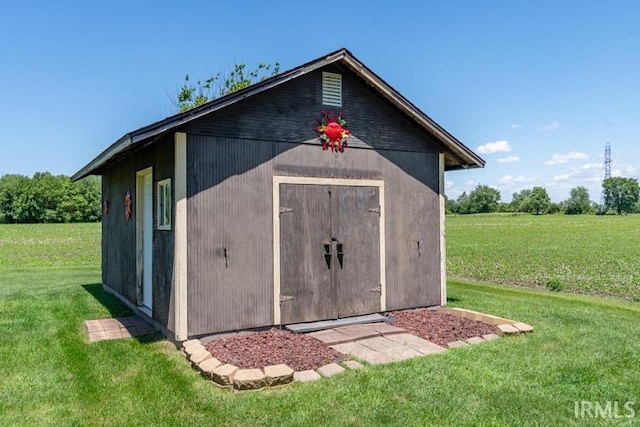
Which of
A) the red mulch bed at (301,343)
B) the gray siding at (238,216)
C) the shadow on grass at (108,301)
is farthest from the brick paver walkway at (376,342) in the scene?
the shadow on grass at (108,301)

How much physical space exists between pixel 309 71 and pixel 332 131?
0.90m

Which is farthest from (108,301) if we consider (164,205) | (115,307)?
(164,205)

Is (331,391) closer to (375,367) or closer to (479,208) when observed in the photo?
(375,367)

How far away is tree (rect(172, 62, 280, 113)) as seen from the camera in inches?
810

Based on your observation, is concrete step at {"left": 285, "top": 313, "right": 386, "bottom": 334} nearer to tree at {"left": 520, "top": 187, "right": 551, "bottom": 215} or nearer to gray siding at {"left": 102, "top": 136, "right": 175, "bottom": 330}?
gray siding at {"left": 102, "top": 136, "right": 175, "bottom": 330}

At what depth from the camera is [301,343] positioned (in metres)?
5.44

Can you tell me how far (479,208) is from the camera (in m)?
92.1

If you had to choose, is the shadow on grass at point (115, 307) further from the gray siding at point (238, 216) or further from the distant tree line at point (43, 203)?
the distant tree line at point (43, 203)

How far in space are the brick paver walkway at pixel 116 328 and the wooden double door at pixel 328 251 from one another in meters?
2.13

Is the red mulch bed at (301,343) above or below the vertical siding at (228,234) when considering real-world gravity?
below

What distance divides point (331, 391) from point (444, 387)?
1.07 metres

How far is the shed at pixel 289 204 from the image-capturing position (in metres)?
5.58

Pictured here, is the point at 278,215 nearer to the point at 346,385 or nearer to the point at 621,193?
the point at 346,385

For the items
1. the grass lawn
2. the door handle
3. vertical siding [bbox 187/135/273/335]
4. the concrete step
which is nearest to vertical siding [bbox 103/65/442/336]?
vertical siding [bbox 187/135/273/335]
